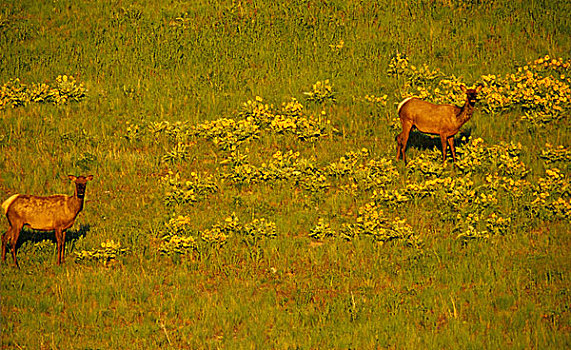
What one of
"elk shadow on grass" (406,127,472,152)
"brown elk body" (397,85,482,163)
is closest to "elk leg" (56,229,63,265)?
"brown elk body" (397,85,482,163)

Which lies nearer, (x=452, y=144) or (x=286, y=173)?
(x=286, y=173)

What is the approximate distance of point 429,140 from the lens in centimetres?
1952

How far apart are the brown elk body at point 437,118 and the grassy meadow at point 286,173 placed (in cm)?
53

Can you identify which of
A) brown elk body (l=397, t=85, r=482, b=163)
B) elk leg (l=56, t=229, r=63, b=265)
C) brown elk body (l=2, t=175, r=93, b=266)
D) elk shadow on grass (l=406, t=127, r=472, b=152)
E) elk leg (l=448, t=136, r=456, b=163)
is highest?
brown elk body (l=397, t=85, r=482, b=163)

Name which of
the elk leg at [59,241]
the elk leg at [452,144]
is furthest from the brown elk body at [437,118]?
the elk leg at [59,241]

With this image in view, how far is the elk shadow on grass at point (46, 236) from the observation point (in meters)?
14.8

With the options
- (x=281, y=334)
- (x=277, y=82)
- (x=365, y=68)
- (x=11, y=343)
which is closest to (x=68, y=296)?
(x=11, y=343)

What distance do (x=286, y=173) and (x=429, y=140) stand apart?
3.71 m

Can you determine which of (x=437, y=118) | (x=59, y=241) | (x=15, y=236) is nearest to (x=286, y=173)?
(x=437, y=118)

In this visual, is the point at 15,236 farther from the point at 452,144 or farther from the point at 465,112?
the point at 465,112

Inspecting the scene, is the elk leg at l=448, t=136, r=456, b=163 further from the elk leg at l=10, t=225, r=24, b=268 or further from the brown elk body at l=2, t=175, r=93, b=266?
the elk leg at l=10, t=225, r=24, b=268

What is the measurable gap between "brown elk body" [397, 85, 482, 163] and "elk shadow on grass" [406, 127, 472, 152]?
31.5 inches

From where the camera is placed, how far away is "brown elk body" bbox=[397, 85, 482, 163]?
17.9m

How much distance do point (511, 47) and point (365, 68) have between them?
413cm
